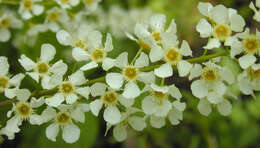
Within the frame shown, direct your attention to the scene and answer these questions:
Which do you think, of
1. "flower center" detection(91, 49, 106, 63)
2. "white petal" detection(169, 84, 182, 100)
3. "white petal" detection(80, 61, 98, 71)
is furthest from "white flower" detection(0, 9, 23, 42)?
"white petal" detection(169, 84, 182, 100)

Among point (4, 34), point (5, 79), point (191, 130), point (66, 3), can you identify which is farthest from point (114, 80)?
point (191, 130)

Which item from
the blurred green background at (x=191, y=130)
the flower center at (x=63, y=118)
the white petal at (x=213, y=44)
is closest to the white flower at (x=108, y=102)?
the flower center at (x=63, y=118)

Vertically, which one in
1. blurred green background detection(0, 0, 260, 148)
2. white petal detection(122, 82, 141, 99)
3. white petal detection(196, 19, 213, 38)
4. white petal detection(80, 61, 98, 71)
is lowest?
blurred green background detection(0, 0, 260, 148)

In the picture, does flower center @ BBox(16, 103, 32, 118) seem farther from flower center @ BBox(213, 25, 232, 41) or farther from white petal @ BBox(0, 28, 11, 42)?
flower center @ BBox(213, 25, 232, 41)

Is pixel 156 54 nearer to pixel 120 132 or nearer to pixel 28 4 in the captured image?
pixel 120 132

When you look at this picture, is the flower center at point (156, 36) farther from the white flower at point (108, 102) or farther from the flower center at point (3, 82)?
the flower center at point (3, 82)

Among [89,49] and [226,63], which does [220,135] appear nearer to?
[226,63]
